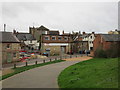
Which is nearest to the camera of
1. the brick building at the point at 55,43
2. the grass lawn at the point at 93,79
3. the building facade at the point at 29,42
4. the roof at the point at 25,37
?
the grass lawn at the point at 93,79

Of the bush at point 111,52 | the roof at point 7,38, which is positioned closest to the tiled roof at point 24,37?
the roof at point 7,38

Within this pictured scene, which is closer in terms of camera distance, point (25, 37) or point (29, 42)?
point (29, 42)

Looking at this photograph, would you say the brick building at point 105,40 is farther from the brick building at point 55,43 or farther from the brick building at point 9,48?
the brick building at point 9,48

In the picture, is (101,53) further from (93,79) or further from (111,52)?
(93,79)

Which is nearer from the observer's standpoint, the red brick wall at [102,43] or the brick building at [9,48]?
the brick building at [9,48]

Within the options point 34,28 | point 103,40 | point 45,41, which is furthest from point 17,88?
point 34,28

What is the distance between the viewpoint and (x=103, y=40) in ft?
113

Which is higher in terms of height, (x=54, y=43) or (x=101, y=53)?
(x=54, y=43)

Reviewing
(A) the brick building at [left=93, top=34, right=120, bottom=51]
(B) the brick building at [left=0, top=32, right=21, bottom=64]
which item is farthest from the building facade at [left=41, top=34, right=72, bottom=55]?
(B) the brick building at [left=0, top=32, right=21, bottom=64]

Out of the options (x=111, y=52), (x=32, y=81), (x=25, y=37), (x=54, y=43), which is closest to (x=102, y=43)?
(x=111, y=52)

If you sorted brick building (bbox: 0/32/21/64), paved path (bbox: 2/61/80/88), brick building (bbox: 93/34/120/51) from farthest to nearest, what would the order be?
brick building (bbox: 93/34/120/51)
brick building (bbox: 0/32/21/64)
paved path (bbox: 2/61/80/88)

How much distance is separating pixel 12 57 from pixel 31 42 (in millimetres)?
30683

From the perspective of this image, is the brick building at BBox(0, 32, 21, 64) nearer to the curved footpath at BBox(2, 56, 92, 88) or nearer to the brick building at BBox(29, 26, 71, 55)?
the brick building at BBox(29, 26, 71, 55)

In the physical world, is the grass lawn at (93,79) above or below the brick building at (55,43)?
below
